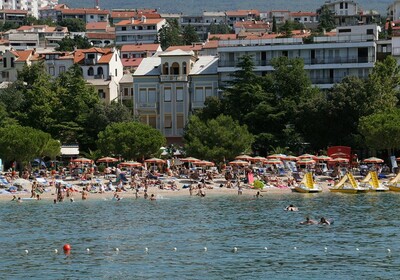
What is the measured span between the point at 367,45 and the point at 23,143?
4148 cm

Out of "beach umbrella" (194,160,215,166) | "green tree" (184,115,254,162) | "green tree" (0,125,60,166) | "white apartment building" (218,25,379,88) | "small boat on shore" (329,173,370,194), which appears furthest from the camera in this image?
"white apartment building" (218,25,379,88)

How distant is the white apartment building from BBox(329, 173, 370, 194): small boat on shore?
29.8 meters

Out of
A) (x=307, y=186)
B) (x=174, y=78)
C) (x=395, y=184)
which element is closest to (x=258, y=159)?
(x=307, y=186)

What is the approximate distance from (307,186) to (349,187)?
11.2ft

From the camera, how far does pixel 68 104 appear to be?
106 m

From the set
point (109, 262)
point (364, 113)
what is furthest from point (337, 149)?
point (109, 262)

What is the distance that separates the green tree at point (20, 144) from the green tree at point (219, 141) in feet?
46.1

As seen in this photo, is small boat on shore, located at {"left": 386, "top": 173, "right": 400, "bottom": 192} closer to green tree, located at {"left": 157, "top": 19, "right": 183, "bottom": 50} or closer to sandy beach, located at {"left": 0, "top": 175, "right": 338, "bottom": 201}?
sandy beach, located at {"left": 0, "top": 175, "right": 338, "bottom": 201}

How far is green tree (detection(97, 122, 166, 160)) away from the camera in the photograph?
303ft

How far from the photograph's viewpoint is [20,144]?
87562mm

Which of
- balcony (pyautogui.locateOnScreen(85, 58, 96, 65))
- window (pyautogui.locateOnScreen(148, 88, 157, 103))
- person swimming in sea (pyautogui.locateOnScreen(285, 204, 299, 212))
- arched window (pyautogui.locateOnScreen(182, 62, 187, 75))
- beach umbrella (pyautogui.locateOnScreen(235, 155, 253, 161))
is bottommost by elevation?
person swimming in sea (pyautogui.locateOnScreen(285, 204, 299, 212))

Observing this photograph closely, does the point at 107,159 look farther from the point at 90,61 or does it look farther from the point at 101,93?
the point at 90,61

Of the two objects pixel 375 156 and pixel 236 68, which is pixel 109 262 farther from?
pixel 236 68

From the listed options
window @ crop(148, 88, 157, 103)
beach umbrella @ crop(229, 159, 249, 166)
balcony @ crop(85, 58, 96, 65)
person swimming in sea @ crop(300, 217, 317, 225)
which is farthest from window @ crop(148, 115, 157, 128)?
person swimming in sea @ crop(300, 217, 317, 225)
